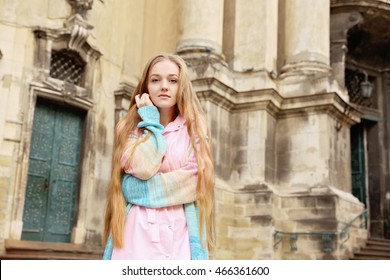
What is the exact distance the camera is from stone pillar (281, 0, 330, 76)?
12.6 meters

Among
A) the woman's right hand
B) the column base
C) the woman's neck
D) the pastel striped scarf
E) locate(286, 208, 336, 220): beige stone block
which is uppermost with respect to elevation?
the column base

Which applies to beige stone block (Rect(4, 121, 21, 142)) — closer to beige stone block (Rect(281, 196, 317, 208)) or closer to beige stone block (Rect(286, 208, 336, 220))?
beige stone block (Rect(281, 196, 317, 208))

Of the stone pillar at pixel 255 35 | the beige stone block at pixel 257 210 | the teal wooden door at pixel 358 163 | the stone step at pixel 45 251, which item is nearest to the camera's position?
the stone step at pixel 45 251

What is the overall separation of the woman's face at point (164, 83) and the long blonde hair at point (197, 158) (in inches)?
0.7

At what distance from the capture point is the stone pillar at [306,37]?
497 inches

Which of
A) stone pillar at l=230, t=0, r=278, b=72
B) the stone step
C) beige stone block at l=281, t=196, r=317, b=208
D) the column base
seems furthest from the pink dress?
the column base

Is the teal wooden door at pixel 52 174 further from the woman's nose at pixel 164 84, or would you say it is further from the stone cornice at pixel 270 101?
the woman's nose at pixel 164 84

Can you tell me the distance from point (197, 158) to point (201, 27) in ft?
32.9

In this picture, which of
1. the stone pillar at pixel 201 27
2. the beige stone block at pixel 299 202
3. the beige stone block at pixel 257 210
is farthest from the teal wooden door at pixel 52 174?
the beige stone block at pixel 299 202

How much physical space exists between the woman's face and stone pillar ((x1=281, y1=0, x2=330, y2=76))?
33.7 ft

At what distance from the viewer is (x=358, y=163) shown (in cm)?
1747

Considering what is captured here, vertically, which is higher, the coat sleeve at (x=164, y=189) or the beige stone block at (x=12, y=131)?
the beige stone block at (x=12, y=131)

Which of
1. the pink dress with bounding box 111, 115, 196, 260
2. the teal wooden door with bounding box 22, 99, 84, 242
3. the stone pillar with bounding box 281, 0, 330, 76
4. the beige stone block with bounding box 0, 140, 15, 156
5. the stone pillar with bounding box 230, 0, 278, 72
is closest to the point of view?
the pink dress with bounding box 111, 115, 196, 260
